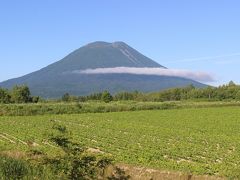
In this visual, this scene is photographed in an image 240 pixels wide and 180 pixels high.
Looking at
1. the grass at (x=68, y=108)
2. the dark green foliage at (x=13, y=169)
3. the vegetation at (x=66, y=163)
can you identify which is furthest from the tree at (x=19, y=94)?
the vegetation at (x=66, y=163)

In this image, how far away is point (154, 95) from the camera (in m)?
118

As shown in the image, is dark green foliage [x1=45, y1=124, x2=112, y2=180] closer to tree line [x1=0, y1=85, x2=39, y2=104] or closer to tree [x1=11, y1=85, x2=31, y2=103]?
tree line [x1=0, y1=85, x2=39, y2=104]

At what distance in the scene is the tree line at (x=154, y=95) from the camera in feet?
283

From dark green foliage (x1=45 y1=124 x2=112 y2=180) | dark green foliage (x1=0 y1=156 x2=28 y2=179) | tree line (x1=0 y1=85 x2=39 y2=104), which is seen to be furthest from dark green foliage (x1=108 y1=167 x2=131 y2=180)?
tree line (x1=0 y1=85 x2=39 y2=104)

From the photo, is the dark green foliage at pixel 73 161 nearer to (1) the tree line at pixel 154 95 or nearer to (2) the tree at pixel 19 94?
(1) the tree line at pixel 154 95

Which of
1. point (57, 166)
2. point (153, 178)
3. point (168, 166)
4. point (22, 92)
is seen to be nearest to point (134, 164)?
point (168, 166)

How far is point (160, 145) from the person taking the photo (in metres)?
20.9

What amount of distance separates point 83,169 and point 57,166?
48 centimetres

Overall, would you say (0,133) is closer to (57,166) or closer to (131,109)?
(57,166)

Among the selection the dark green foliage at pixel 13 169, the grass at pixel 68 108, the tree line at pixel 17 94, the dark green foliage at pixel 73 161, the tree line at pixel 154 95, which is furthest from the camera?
the tree line at pixel 154 95

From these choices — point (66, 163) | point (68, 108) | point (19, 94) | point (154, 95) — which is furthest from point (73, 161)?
point (154, 95)

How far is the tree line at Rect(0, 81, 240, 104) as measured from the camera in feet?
283

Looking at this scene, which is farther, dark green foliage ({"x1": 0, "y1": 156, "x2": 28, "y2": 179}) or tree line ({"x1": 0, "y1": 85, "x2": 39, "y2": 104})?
tree line ({"x1": 0, "y1": 85, "x2": 39, "y2": 104})

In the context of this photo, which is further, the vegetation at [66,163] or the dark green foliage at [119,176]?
the dark green foliage at [119,176]
